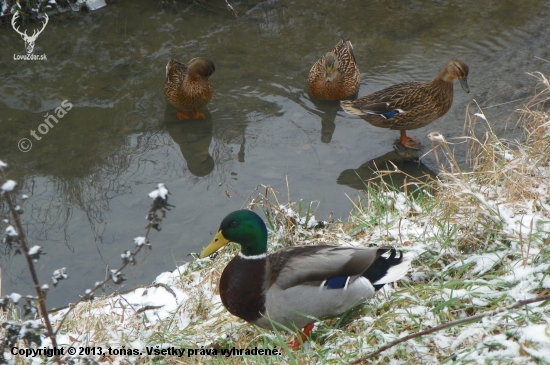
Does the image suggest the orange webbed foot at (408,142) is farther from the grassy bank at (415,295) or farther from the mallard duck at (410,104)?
the grassy bank at (415,295)

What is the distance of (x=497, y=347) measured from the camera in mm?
2455

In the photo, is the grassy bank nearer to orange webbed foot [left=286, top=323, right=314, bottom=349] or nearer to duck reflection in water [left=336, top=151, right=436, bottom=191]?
orange webbed foot [left=286, top=323, right=314, bottom=349]

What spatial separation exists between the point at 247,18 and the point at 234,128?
242 cm

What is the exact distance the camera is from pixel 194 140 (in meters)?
6.32

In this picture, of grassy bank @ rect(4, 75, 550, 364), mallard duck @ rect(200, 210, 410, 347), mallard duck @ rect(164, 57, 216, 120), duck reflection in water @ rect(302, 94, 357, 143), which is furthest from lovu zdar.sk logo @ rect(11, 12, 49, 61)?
mallard duck @ rect(200, 210, 410, 347)

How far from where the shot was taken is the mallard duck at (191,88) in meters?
6.34

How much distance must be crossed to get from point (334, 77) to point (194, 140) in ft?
5.18

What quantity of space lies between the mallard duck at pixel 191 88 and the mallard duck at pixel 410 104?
147cm

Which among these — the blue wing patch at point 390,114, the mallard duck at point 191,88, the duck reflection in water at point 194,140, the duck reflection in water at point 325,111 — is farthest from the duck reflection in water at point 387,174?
the mallard duck at point 191,88

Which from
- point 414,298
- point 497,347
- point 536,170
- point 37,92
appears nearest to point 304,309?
point 414,298

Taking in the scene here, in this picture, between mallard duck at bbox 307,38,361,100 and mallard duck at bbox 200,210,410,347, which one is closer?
mallard duck at bbox 200,210,410,347

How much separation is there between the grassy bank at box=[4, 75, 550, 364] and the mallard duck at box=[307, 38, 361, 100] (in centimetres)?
246

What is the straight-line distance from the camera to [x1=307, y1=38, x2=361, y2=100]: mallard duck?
6578 millimetres

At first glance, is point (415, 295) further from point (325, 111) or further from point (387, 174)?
point (325, 111)
